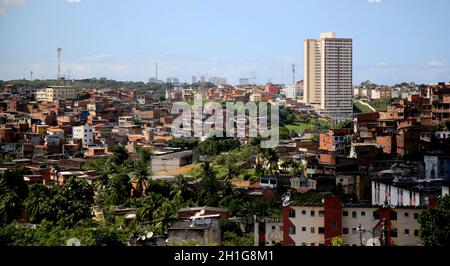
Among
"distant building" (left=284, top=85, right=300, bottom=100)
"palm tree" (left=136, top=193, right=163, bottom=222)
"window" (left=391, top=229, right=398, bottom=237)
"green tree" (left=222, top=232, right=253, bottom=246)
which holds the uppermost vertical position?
"distant building" (left=284, top=85, right=300, bottom=100)

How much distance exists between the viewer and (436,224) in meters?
3.76

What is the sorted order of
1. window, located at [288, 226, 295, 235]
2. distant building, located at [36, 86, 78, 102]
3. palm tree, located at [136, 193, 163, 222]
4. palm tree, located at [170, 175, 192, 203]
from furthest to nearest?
distant building, located at [36, 86, 78, 102], palm tree, located at [170, 175, 192, 203], palm tree, located at [136, 193, 163, 222], window, located at [288, 226, 295, 235]

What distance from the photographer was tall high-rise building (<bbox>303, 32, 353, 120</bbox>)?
7500 mm

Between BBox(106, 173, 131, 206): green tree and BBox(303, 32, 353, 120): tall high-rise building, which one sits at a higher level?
BBox(303, 32, 353, 120): tall high-rise building

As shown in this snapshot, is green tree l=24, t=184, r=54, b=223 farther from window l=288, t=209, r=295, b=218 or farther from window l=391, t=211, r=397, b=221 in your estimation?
window l=391, t=211, r=397, b=221

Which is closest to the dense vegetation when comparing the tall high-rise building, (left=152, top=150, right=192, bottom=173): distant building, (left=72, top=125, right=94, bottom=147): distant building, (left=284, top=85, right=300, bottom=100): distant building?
(left=152, top=150, right=192, bottom=173): distant building

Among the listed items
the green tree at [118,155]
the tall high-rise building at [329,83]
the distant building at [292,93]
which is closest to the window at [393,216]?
the tall high-rise building at [329,83]

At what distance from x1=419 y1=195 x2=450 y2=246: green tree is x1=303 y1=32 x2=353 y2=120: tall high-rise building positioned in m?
2.77

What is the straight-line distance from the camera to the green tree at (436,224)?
362 cm

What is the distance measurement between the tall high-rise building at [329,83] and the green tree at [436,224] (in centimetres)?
277

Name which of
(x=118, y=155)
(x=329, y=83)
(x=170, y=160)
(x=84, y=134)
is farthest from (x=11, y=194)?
(x=329, y=83)

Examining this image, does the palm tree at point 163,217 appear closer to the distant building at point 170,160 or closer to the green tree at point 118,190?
the green tree at point 118,190

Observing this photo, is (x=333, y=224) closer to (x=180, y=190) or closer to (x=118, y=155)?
(x=180, y=190)

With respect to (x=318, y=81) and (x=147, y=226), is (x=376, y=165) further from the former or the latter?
(x=318, y=81)
